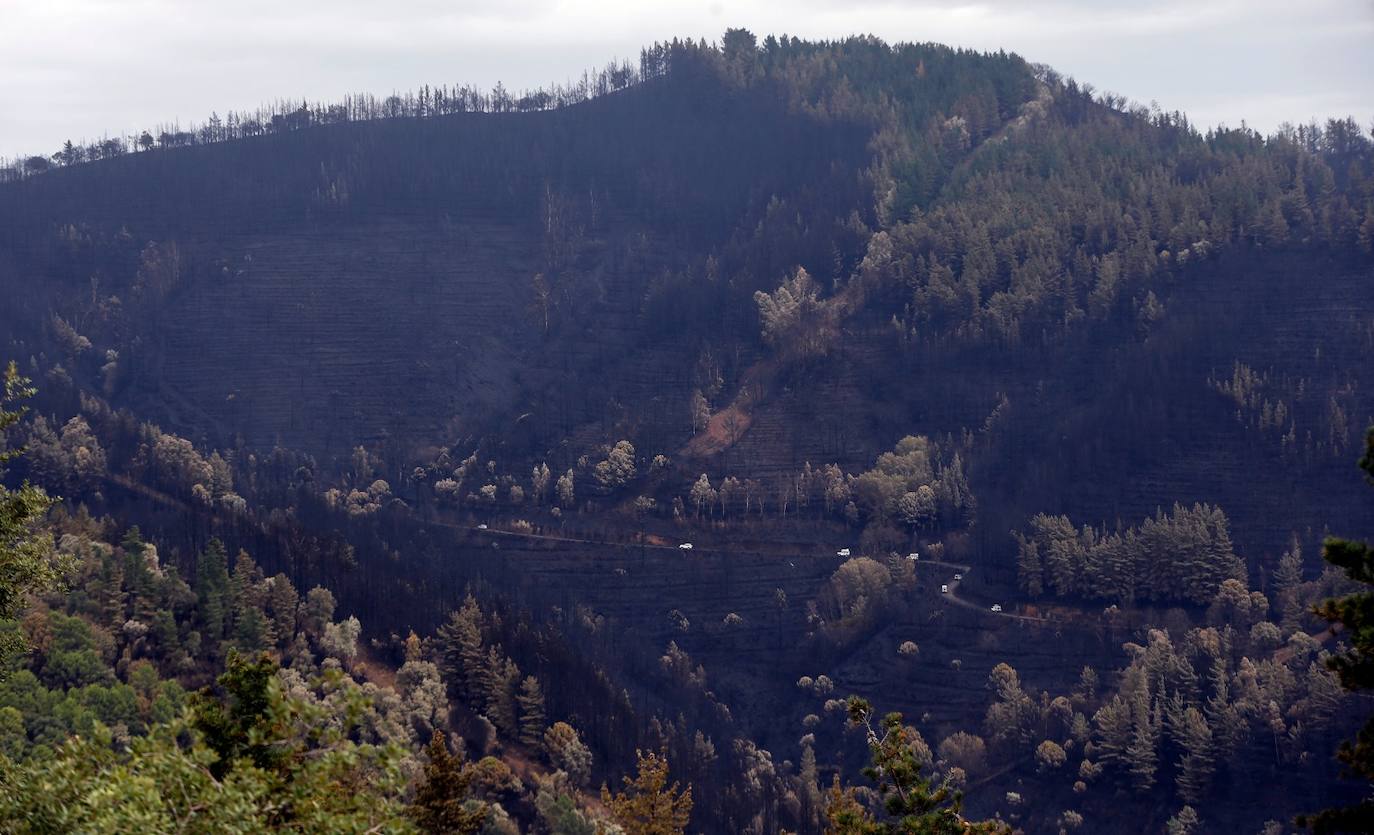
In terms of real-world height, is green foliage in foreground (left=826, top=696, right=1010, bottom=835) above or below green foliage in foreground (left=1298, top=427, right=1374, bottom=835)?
below

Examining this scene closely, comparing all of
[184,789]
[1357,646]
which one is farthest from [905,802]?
[184,789]

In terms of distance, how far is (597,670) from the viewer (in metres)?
142

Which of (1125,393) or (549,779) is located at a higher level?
(1125,393)

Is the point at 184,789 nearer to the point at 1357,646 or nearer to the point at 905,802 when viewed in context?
the point at 1357,646

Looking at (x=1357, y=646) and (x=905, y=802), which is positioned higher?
(x=1357, y=646)

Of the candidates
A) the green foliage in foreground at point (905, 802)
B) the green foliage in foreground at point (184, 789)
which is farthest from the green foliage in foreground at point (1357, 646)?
the green foliage in foreground at point (184, 789)

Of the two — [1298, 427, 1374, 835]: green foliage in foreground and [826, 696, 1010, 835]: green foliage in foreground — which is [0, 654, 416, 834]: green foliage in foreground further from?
[826, 696, 1010, 835]: green foliage in foreground

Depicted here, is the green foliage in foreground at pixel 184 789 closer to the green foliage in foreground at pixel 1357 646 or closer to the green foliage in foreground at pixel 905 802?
the green foliage in foreground at pixel 1357 646

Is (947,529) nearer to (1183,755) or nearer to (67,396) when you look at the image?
(1183,755)

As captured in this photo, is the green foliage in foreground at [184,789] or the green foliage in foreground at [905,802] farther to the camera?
the green foliage in foreground at [905,802]

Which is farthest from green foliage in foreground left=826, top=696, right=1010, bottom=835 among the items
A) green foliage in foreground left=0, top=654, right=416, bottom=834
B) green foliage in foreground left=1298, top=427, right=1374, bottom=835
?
green foliage in foreground left=0, top=654, right=416, bottom=834

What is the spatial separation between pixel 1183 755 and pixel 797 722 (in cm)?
4045

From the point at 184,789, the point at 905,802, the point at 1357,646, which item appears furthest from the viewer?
the point at 905,802

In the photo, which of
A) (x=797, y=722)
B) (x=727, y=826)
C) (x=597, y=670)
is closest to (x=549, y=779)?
(x=727, y=826)
